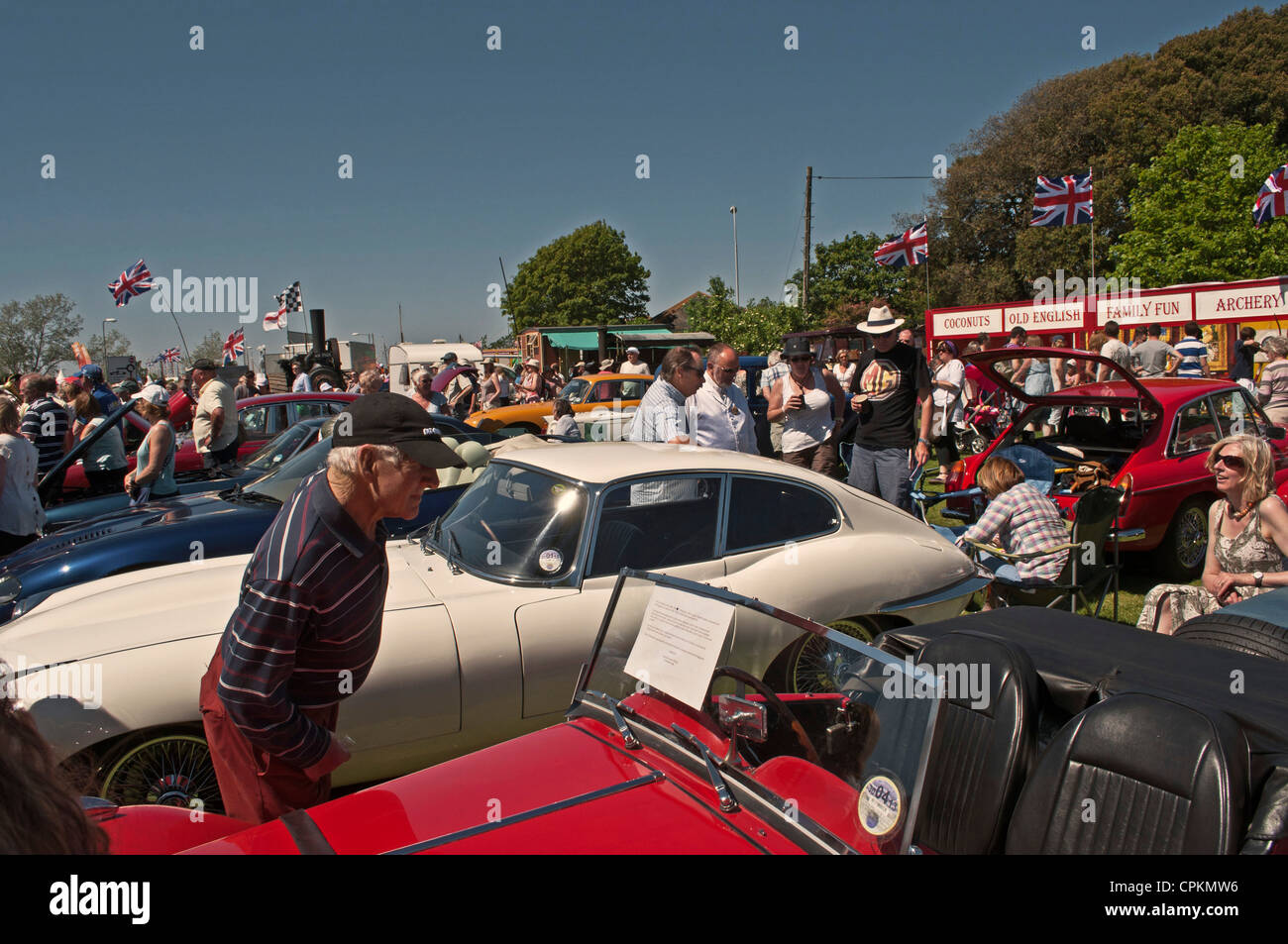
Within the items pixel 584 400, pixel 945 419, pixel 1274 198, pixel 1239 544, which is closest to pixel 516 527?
pixel 1239 544

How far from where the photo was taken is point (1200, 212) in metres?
30.3

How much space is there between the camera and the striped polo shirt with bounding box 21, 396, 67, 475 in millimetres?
7605

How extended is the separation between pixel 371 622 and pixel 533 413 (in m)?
11.6

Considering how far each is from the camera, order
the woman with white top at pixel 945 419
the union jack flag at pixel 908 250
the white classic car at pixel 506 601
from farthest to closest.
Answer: the union jack flag at pixel 908 250 < the woman with white top at pixel 945 419 < the white classic car at pixel 506 601

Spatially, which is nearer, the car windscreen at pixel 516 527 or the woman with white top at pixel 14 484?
the car windscreen at pixel 516 527

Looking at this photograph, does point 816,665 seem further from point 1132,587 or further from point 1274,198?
point 1274,198

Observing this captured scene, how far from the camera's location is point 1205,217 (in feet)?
99.3

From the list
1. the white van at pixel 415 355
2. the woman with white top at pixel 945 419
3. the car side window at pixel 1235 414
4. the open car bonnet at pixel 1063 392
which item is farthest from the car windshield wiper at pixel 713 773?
the white van at pixel 415 355

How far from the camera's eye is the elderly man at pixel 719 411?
625 cm

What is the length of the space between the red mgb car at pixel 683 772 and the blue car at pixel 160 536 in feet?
9.87

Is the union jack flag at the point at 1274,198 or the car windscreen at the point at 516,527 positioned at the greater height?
the union jack flag at the point at 1274,198

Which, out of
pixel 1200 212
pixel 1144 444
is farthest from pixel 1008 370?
pixel 1200 212

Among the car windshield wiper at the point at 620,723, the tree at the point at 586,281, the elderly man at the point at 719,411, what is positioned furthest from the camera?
the tree at the point at 586,281

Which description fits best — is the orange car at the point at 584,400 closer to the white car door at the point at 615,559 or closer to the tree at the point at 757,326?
the white car door at the point at 615,559
